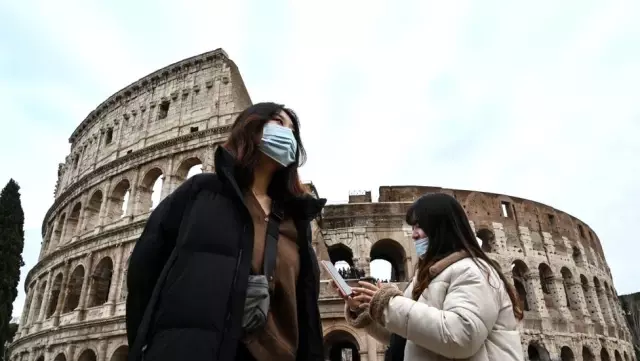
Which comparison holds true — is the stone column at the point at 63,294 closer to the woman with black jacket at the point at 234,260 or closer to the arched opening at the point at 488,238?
the woman with black jacket at the point at 234,260

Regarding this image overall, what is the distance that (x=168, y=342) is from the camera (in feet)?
4.67

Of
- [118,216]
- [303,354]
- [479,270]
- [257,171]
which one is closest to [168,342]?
[303,354]

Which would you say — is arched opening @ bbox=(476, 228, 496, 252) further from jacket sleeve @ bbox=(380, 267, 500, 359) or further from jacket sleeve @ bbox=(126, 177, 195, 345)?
jacket sleeve @ bbox=(126, 177, 195, 345)

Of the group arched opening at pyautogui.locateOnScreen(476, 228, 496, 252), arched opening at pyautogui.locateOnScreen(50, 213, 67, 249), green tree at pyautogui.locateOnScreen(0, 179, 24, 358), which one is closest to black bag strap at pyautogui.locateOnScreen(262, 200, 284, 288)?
arched opening at pyautogui.locateOnScreen(476, 228, 496, 252)

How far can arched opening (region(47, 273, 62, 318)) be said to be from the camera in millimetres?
19837

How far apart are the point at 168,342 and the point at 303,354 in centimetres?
81

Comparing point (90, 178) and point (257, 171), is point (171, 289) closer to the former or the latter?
point (257, 171)

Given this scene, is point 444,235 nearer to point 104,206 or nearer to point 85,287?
point 85,287

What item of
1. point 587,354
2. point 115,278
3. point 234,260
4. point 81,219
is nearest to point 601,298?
point 587,354

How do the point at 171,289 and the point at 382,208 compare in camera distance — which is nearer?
the point at 171,289

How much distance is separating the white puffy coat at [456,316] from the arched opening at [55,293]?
22.3m

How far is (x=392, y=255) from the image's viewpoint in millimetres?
21172

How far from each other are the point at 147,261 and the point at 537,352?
75.1ft

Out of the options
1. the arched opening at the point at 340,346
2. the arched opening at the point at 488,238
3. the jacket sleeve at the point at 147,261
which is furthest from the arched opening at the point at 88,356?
the arched opening at the point at 488,238
